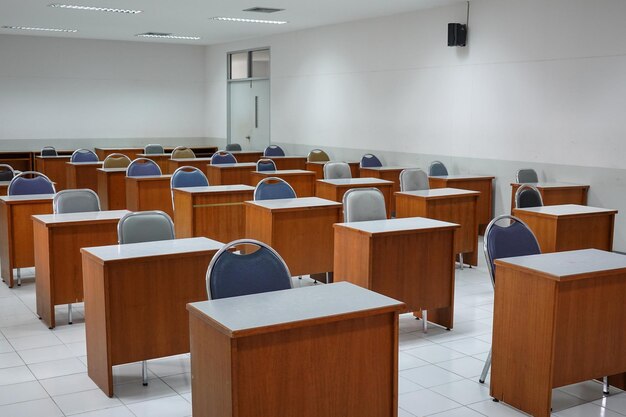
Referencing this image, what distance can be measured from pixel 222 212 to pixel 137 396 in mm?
3420

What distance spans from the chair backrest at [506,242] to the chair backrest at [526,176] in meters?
4.50

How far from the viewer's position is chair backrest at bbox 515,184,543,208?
6648 mm

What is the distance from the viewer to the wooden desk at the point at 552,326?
3557 mm

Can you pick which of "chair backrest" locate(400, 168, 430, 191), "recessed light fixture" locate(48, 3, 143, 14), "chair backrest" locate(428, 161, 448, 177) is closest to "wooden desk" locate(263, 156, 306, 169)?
"chair backrest" locate(428, 161, 448, 177)

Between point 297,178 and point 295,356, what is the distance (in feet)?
22.2

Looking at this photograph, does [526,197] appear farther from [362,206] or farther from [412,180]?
[362,206]

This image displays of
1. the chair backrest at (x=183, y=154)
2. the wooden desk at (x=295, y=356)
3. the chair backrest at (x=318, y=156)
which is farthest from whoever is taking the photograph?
the chair backrest at (x=318, y=156)

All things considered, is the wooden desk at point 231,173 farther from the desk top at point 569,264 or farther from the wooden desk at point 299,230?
the desk top at point 569,264

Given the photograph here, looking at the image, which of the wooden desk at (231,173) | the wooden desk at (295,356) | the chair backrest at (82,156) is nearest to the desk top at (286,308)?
→ the wooden desk at (295,356)

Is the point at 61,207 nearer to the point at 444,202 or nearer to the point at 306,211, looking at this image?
the point at 306,211

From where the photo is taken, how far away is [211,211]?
7160 millimetres

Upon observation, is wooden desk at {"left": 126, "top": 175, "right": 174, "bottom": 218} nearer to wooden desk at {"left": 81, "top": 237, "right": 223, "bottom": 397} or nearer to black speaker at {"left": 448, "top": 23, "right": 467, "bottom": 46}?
wooden desk at {"left": 81, "top": 237, "right": 223, "bottom": 397}

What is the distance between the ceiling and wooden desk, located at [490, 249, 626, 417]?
6994mm

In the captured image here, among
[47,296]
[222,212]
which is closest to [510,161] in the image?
[222,212]
